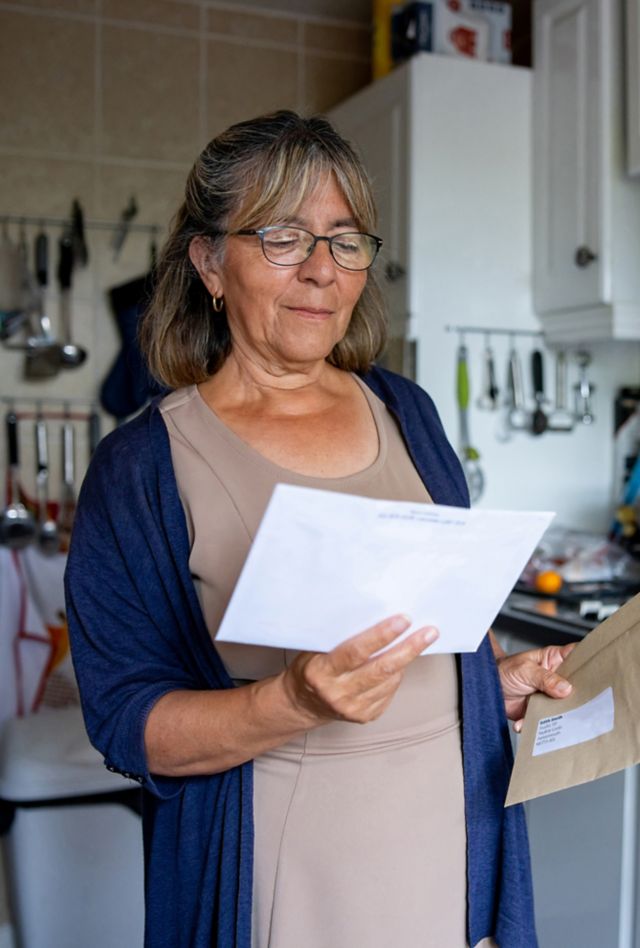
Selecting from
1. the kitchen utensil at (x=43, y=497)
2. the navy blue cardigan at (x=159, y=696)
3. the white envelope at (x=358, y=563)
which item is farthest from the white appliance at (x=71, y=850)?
the white envelope at (x=358, y=563)

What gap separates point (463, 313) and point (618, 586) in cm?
70

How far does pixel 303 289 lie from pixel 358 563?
0.36 metres

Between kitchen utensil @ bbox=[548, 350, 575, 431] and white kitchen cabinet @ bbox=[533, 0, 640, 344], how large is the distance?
0.11 m

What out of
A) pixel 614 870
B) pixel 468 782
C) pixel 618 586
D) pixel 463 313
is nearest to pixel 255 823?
pixel 468 782

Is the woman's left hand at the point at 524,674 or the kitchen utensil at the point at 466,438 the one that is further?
the kitchen utensil at the point at 466,438

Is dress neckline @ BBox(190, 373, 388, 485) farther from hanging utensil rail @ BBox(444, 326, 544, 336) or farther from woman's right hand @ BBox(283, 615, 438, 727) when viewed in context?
hanging utensil rail @ BBox(444, 326, 544, 336)

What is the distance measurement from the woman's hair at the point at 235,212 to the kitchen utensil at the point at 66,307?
1426 millimetres

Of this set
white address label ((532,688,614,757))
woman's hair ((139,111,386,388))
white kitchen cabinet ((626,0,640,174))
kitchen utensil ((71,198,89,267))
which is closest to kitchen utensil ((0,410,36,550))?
kitchen utensil ((71,198,89,267))

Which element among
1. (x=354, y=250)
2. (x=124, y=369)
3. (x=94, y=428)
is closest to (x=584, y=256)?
(x=124, y=369)

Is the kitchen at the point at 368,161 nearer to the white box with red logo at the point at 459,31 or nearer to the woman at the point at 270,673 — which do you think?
the white box with red logo at the point at 459,31

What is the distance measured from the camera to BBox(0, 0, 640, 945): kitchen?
2.32 m

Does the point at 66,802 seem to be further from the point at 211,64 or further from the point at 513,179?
the point at 211,64

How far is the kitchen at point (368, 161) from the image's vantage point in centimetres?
232

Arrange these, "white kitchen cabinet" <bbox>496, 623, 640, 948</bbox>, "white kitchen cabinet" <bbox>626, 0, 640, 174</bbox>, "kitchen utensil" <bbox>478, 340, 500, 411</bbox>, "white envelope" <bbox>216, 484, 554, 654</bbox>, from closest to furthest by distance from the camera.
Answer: "white envelope" <bbox>216, 484, 554, 654</bbox>
"white kitchen cabinet" <bbox>496, 623, 640, 948</bbox>
"white kitchen cabinet" <bbox>626, 0, 640, 174</bbox>
"kitchen utensil" <bbox>478, 340, 500, 411</bbox>
